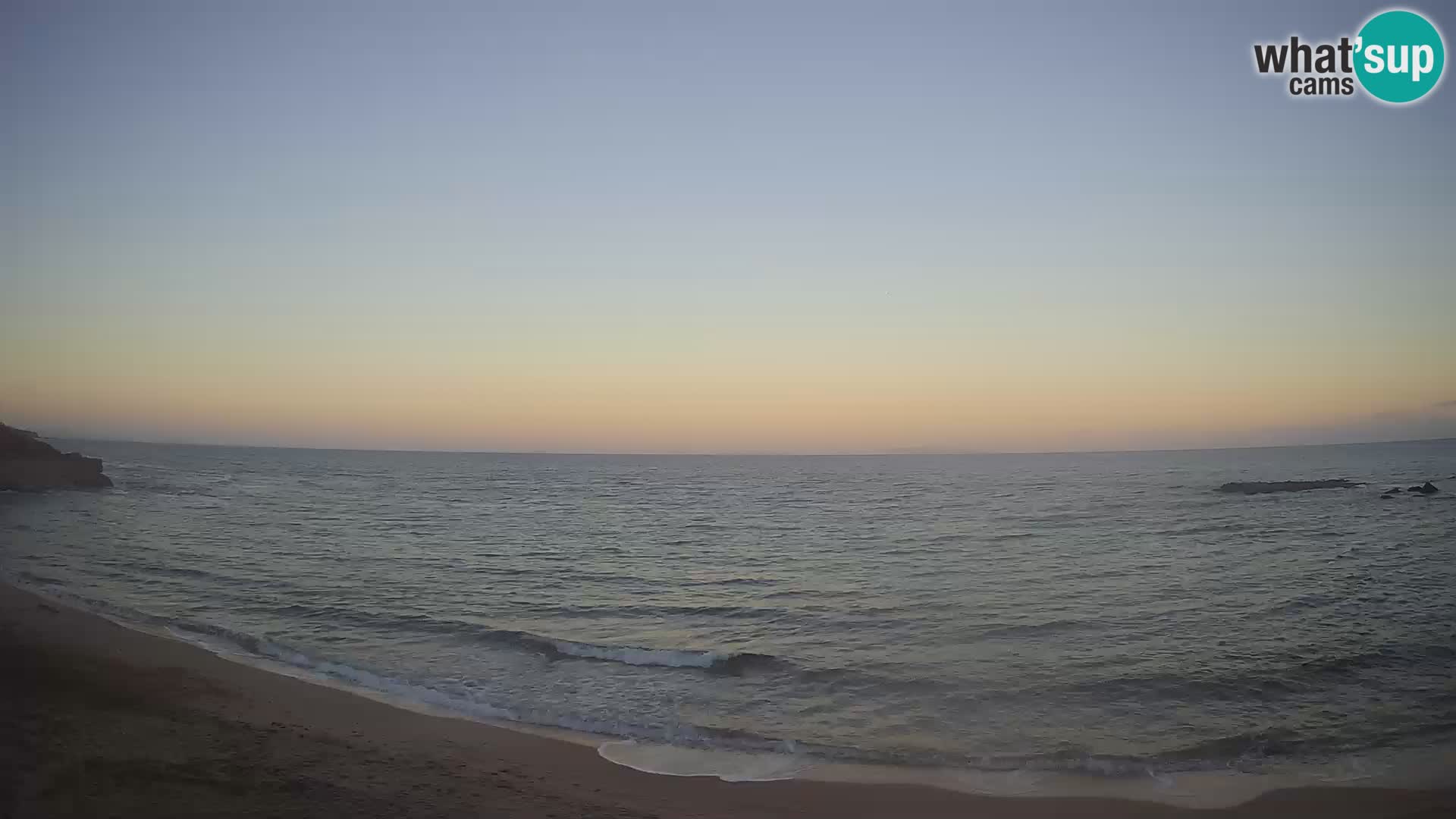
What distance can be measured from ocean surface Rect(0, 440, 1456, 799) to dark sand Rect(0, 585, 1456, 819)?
39.7 inches

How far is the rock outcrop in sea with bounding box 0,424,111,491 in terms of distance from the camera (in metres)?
51.5

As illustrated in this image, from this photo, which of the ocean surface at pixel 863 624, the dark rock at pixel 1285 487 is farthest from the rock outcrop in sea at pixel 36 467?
the dark rock at pixel 1285 487

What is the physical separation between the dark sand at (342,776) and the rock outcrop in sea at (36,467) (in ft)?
176

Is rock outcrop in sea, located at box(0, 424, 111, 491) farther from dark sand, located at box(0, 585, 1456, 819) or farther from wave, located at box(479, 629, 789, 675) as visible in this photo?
wave, located at box(479, 629, 789, 675)

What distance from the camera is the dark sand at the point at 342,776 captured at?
26.7 feet

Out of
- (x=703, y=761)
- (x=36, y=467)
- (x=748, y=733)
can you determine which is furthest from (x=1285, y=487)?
(x=36, y=467)

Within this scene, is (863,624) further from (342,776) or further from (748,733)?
(342,776)

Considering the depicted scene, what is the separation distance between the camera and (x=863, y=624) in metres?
18.2

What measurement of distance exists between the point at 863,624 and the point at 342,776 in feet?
39.3

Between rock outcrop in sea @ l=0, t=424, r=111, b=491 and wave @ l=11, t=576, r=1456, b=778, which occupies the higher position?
rock outcrop in sea @ l=0, t=424, r=111, b=491

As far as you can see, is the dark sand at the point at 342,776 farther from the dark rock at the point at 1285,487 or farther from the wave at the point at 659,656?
the dark rock at the point at 1285,487

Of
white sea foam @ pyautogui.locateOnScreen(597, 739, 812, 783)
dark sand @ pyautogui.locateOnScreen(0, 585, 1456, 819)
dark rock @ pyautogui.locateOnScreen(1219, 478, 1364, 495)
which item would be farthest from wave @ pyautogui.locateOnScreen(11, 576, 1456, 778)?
dark rock @ pyautogui.locateOnScreen(1219, 478, 1364, 495)

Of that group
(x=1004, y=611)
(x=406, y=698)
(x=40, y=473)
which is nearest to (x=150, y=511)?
(x=40, y=473)

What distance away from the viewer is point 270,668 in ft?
47.1
